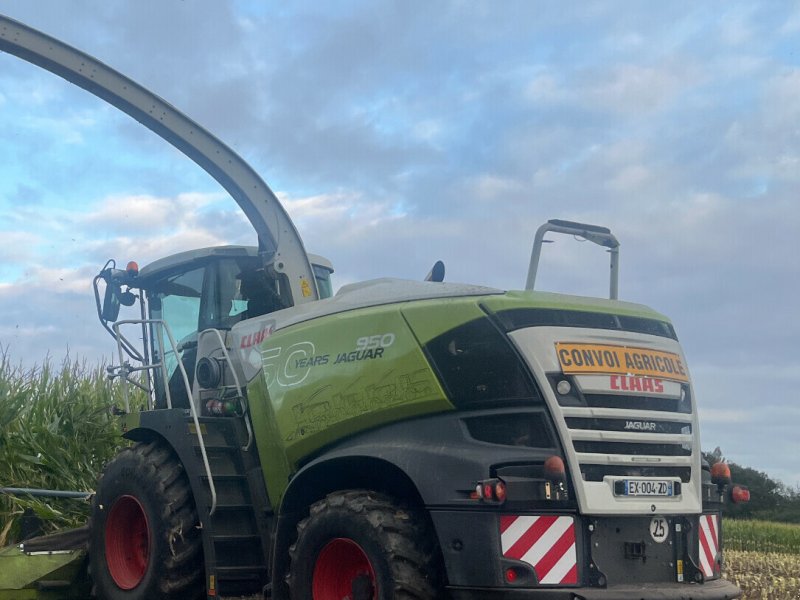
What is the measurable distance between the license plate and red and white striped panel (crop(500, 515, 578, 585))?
426 millimetres

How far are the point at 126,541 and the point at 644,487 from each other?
3.94m

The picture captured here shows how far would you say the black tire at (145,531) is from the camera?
21.2 ft

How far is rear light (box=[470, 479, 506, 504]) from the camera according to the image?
4.79 meters

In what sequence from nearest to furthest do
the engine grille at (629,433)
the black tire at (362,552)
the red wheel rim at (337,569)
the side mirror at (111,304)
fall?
the black tire at (362,552)
the engine grille at (629,433)
the red wheel rim at (337,569)
the side mirror at (111,304)

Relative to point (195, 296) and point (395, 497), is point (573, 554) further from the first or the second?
point (195, 296)

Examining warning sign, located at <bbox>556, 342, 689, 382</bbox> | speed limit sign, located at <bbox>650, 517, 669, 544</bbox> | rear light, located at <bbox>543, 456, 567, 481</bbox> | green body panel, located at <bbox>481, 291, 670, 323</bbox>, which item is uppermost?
green body panel, located at <bbox>481, 291, 670, 323</bbox>

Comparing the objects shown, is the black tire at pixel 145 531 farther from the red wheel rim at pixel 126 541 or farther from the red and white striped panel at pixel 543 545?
the red and white striped panel at pixel 543 545

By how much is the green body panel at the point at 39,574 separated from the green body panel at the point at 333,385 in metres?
2.12

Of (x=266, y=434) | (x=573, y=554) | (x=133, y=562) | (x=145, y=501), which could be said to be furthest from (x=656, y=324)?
(x=133, y=562)

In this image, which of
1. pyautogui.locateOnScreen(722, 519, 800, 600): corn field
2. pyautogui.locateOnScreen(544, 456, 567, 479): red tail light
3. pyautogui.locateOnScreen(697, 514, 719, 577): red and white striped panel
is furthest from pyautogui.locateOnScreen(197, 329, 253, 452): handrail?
pyautogui.locateOnScreen(722, 519, 800, 600): corn field

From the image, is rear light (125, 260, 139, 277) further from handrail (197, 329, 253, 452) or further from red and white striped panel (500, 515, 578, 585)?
red and white striped panel (500, 515, 578, 585)

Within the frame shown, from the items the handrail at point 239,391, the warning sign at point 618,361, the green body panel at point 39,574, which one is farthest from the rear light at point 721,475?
the green body panel at point 39,574

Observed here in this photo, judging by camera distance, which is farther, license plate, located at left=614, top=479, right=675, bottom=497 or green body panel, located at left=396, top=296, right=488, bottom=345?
green body panel, located at left=396, top=296, right=488, bottom=345

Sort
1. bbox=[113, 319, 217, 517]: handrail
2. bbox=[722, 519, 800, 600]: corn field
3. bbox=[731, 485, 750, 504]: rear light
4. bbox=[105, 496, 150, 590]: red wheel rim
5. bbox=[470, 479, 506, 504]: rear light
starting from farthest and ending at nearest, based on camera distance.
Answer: bbox=[722, 519, 800, 600]: corn field
bbox=[105, 496, 150, 590]: red wheel rim
bbox=[113, 319, 217, 517]: handrail
bbox=[731, 485, 750, 504]: rear light
bbox=[470, 479, 506, 504]: rear light
